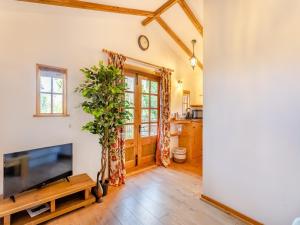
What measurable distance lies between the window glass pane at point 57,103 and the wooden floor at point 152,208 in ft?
4.90

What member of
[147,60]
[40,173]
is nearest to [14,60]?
[40,173]

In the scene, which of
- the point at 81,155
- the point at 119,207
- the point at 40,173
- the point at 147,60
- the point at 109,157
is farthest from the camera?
the point at 147,60

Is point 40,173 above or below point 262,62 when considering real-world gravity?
below

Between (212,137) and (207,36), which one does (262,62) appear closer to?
(207,36)

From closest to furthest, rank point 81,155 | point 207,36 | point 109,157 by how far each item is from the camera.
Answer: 1. point 207,36
2. point 81,155
3. point 109,157

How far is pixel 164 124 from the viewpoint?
411 cm

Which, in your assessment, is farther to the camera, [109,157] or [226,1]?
[109,157]

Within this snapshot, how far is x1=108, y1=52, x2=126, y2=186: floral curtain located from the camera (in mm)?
3043

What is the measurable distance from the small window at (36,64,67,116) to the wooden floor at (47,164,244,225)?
149 cm

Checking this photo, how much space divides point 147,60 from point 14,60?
2435mm

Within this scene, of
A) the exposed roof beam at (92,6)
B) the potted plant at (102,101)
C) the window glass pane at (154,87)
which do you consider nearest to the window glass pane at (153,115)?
the window glass pane at (154,87)

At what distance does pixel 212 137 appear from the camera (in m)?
2.47

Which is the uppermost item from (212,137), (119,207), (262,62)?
(262,62)

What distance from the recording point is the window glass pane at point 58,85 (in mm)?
2559
